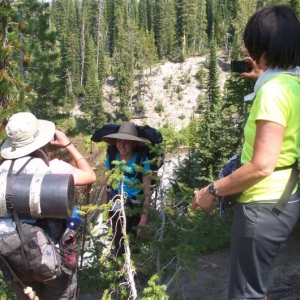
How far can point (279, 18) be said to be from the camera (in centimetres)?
188

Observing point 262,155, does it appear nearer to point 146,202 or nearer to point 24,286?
point 146,202

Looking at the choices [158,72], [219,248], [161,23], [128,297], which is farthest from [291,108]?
[161,23]

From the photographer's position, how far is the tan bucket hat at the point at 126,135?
335cm

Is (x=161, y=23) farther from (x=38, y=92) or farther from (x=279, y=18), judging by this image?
(x=279, y=18)

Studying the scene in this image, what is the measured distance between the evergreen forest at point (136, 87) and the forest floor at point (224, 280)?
1.17 feet

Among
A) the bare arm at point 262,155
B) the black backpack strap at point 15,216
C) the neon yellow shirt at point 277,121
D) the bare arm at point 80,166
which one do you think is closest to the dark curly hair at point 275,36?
the neon yellow shirt at point 277,121

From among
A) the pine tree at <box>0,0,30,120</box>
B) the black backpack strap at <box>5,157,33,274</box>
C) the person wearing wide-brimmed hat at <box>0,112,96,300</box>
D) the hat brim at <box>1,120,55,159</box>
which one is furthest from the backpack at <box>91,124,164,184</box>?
the pine tree at <box>0,0,30,120</box>

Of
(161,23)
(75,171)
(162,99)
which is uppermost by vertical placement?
(161,23)

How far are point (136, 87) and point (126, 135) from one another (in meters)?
54.0

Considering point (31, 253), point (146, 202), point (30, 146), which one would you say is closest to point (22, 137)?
point (30, 146)

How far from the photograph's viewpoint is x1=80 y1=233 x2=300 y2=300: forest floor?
3990 millimetres

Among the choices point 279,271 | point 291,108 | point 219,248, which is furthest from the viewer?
point 219,248

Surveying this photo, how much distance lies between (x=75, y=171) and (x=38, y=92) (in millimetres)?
15703

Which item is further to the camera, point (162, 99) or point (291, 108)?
point (162, 99)
